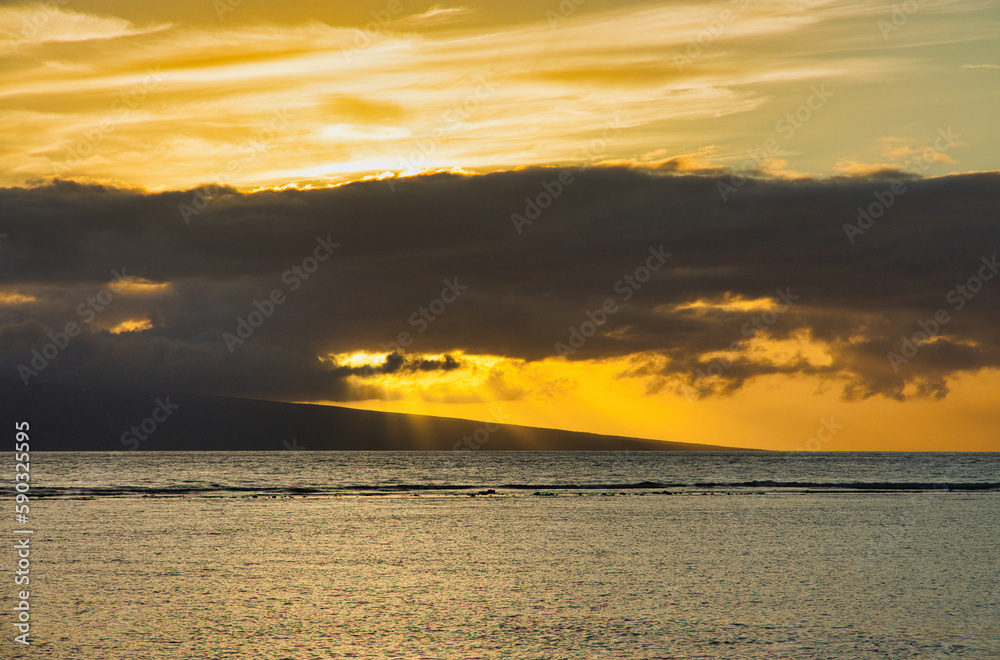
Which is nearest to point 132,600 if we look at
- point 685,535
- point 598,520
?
point 685,535

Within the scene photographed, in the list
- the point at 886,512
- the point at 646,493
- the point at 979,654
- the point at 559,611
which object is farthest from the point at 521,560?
the point at 646,493

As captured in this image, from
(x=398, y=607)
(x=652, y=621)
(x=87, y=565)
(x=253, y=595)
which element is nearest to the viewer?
(x=652, y=621)

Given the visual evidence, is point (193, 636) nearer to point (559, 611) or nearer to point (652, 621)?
point (559, 611)

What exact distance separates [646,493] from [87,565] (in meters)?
59.7

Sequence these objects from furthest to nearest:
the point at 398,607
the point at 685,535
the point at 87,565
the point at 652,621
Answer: the point at 685,535 < the point at 87,565 < the point at 398,607 < the point at 652,621

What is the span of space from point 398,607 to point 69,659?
8.79m

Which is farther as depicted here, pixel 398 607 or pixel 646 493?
pixel 646 493

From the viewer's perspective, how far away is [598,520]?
53.3 metres

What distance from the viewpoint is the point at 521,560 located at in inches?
1368

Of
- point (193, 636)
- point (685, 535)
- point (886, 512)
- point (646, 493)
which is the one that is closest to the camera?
point (193, 636)

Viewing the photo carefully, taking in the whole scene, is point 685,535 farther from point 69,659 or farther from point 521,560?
point 69,659

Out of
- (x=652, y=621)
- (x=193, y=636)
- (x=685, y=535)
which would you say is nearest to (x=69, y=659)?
(x=193, y=636)

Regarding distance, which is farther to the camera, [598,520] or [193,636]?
[598,520]

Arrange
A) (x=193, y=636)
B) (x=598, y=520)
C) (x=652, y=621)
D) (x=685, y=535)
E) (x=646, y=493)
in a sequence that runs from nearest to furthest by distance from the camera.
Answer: (x=193, y=636) → (x=652, y=621) → (x=685, y=535) → (x=598, y=520) → (x=646, y=493)
